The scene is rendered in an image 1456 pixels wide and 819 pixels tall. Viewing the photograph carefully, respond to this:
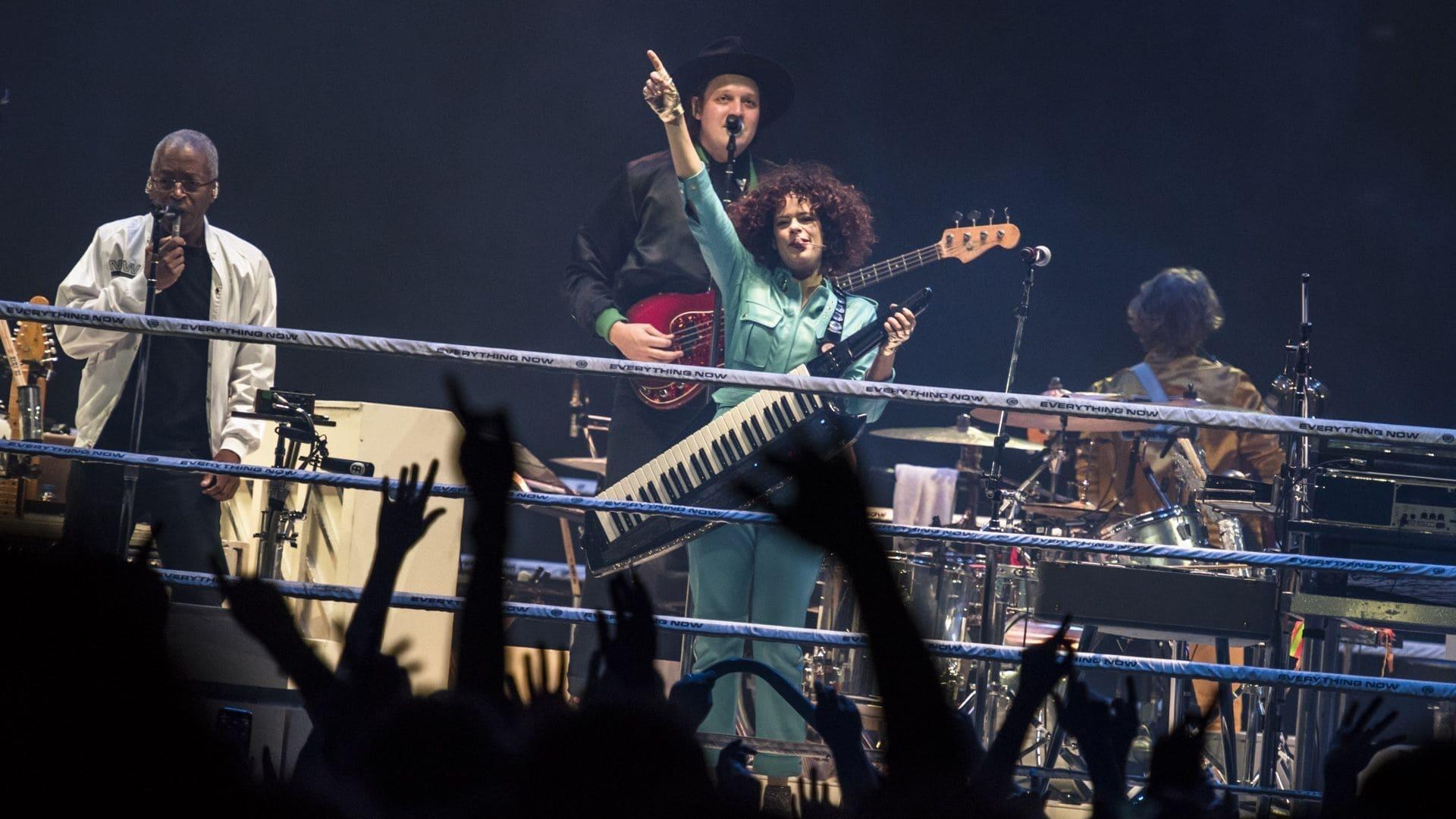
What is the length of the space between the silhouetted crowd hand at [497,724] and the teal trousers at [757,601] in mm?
2373

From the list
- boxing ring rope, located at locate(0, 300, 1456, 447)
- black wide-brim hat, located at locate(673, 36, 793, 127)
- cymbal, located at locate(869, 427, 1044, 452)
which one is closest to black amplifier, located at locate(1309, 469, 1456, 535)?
boxing ring rope, located at locate(0, 300, 1456, 447)

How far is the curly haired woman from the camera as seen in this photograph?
401 centimetres

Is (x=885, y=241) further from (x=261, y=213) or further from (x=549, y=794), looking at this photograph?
(x=549, y=794)

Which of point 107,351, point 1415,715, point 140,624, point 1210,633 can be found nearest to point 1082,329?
point 1415,715

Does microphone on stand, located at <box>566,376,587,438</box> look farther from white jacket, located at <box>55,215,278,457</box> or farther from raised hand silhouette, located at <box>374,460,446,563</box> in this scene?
raised hand silhouette, located at <box>374,460,446,563</box>

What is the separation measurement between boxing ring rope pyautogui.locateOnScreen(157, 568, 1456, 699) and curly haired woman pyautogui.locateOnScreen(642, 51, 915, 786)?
118 centimetres

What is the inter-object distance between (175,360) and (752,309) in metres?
1.87

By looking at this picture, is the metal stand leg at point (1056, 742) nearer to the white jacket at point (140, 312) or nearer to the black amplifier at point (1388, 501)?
the black amplifier at point (1388, 501)

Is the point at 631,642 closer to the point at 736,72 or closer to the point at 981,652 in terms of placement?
the point at 981,652

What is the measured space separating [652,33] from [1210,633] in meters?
5.68

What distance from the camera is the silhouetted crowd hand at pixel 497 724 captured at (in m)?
1.10

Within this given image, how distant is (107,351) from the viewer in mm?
4277

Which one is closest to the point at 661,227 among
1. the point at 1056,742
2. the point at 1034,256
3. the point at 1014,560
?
the point at 1034,256

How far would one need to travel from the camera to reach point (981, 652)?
101 inches
